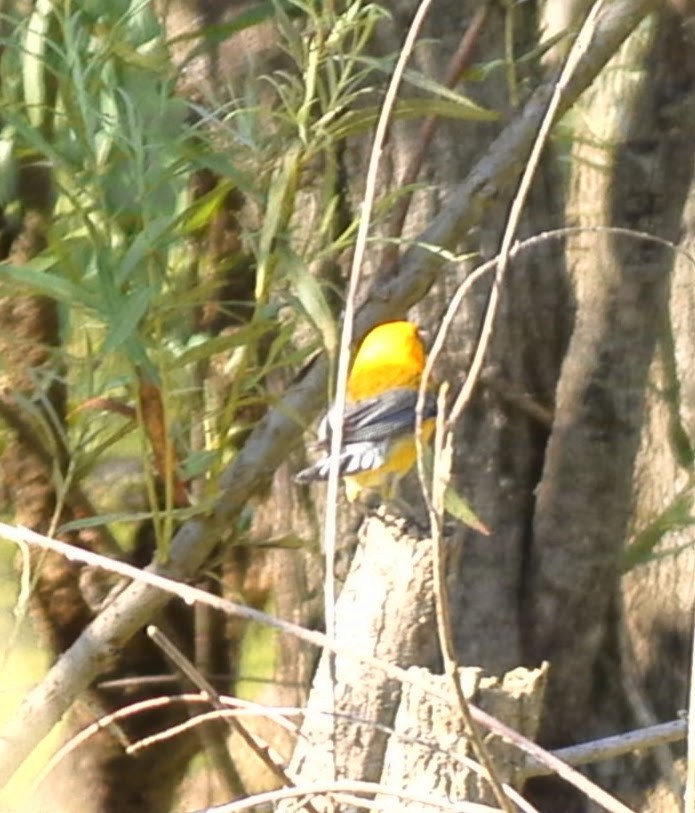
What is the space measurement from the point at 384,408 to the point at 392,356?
62mm

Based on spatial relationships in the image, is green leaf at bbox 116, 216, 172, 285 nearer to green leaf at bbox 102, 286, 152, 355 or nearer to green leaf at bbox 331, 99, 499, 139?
green leaf at bbox 102, 286, 152, 355

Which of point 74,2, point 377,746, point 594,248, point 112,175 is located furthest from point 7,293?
point 594,248

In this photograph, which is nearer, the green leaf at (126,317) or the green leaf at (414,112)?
the green leaf at (126,317)

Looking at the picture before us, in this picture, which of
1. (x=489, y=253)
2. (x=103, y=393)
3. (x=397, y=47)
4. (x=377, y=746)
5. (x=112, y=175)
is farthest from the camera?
(x=489, y=253)

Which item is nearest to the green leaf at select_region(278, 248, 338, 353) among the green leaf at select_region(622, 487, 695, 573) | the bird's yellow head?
the bird's yellow head

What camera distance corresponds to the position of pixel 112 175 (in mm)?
1324

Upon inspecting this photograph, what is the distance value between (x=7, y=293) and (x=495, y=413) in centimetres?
76

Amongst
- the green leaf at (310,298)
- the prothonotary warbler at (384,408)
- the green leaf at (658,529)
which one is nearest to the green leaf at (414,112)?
the green leaf at (310,298)

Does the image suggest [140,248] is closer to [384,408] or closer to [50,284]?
[50,284]

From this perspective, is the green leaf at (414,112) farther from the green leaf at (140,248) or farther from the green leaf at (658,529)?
the green leaf at (658,529)

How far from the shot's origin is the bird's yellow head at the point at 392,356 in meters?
1.52

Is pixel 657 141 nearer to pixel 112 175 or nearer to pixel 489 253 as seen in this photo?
pixel 489 253

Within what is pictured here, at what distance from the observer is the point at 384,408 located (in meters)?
1.54

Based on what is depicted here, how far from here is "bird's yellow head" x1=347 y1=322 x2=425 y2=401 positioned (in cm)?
152
